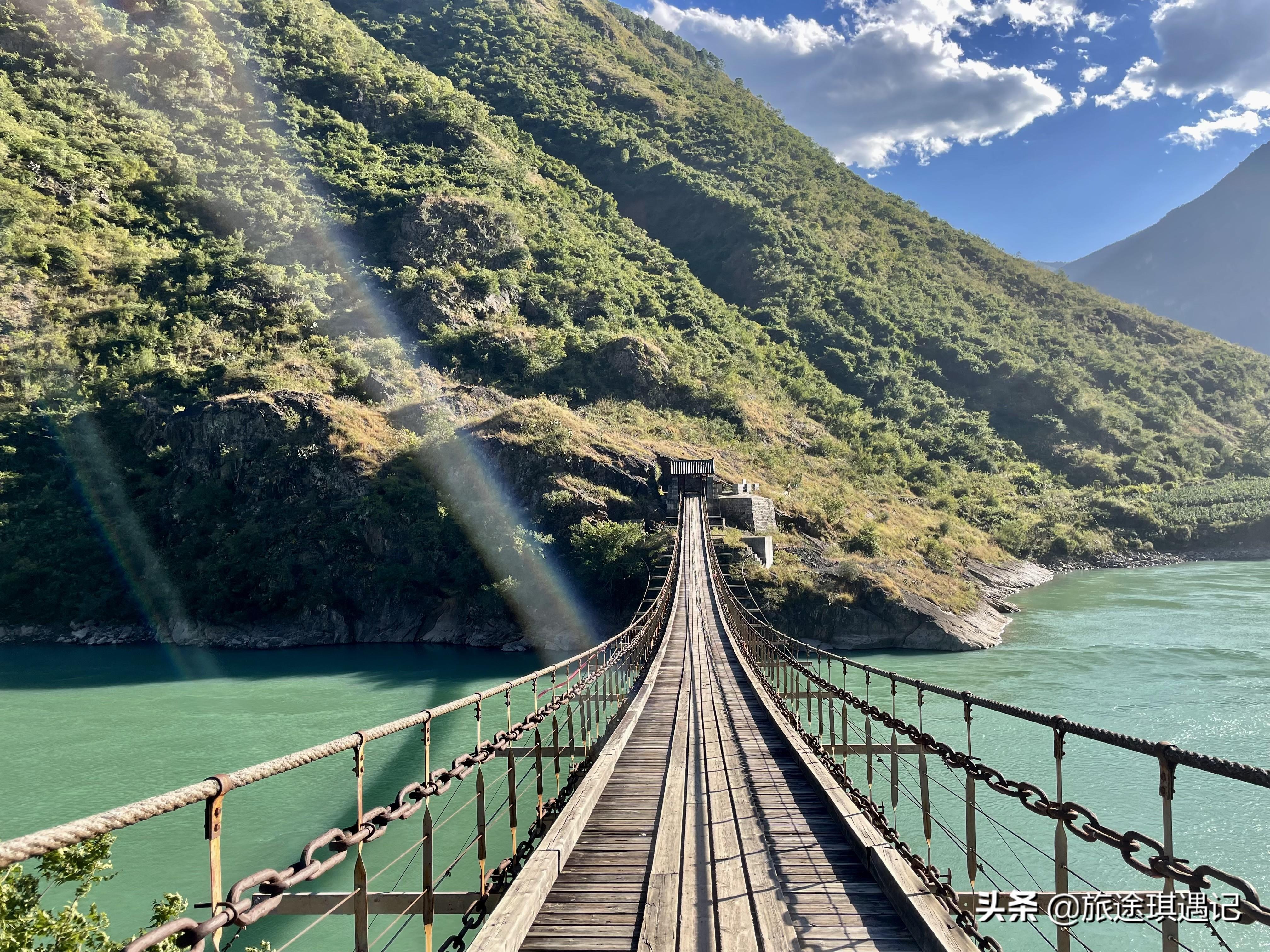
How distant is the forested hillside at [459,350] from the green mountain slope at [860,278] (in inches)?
18.2

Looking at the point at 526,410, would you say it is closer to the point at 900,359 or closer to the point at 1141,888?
the point at 1141,888

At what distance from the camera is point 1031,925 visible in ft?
30.7

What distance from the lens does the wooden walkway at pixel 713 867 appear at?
335 centimetres

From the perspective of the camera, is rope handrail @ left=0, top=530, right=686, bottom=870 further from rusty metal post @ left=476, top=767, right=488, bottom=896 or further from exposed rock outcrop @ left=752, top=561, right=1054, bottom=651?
exposed rock outcrop @ left=752, top=561, right=1054, bottom=651

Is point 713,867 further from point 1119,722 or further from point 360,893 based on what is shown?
point 1119,722

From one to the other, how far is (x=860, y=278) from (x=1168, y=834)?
7944cm

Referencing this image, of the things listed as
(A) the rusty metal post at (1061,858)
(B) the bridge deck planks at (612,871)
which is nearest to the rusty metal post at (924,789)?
(A) the rusty metal post at (1061,858)

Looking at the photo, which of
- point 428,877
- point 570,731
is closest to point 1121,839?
point 428,877

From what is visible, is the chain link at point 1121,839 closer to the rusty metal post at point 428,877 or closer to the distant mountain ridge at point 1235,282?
the rusty metal post at point 428,877

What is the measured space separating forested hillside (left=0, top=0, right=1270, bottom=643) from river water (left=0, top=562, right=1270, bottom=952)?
5052 millimetres

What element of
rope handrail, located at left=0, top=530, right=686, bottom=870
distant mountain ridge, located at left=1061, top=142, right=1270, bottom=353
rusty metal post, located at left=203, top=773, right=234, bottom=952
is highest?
distant mountain ridge, located at left=1061, top=142, right=1270, bottom=353

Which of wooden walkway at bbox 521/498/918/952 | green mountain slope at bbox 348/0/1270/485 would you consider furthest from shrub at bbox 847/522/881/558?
green mountain slope at bbox 348/0/1270/485

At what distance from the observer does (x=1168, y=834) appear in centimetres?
187

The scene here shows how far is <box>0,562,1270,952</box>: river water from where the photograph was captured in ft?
32.9
